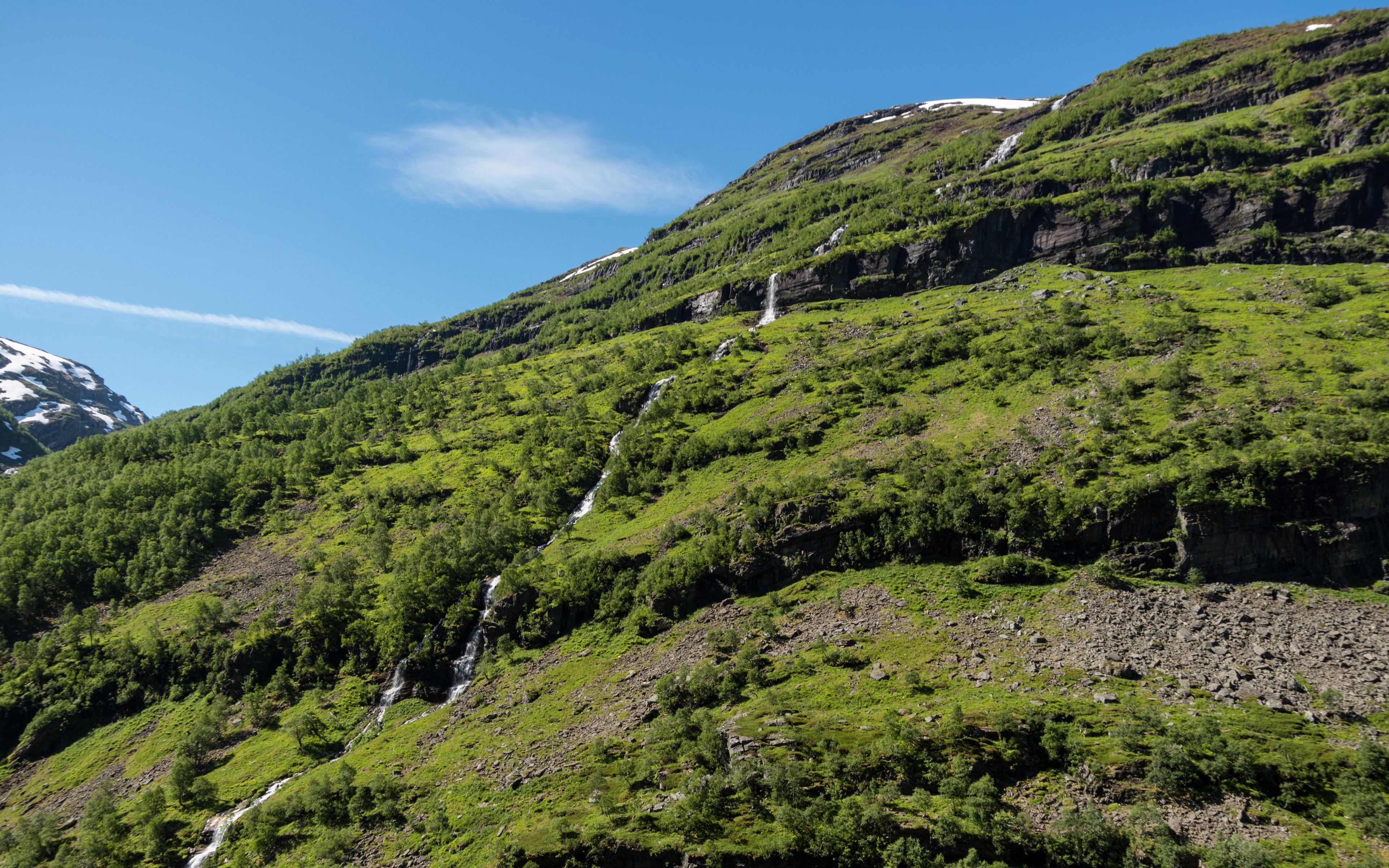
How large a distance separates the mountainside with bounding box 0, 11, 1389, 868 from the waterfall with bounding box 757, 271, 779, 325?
2558 cm

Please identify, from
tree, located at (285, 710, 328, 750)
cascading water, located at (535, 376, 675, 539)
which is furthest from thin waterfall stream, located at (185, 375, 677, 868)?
tree, located at (285, 710, 328, 750)

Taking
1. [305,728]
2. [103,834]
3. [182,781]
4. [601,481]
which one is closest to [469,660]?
[305,728]

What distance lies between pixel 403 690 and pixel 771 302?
14342 cm

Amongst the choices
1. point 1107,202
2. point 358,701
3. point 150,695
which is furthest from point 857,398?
point 150,695

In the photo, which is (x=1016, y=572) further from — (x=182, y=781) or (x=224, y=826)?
(x=182, y=781)

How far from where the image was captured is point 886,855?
3319cm

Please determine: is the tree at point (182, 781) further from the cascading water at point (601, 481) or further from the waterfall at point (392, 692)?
the cascading water at point (601, 481)

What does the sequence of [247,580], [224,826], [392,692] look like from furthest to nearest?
1. [247,580]
2. [392,692]
3. [224,826]

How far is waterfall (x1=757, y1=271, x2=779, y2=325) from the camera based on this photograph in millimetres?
177875

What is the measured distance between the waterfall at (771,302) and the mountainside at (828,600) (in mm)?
25579

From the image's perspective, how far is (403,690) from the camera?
239 ft

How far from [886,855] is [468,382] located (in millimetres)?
183956

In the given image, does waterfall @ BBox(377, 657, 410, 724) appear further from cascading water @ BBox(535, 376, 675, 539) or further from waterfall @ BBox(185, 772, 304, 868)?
cascading water @ BBox(535, 376, 675, 539)

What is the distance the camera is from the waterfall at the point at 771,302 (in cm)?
17788
